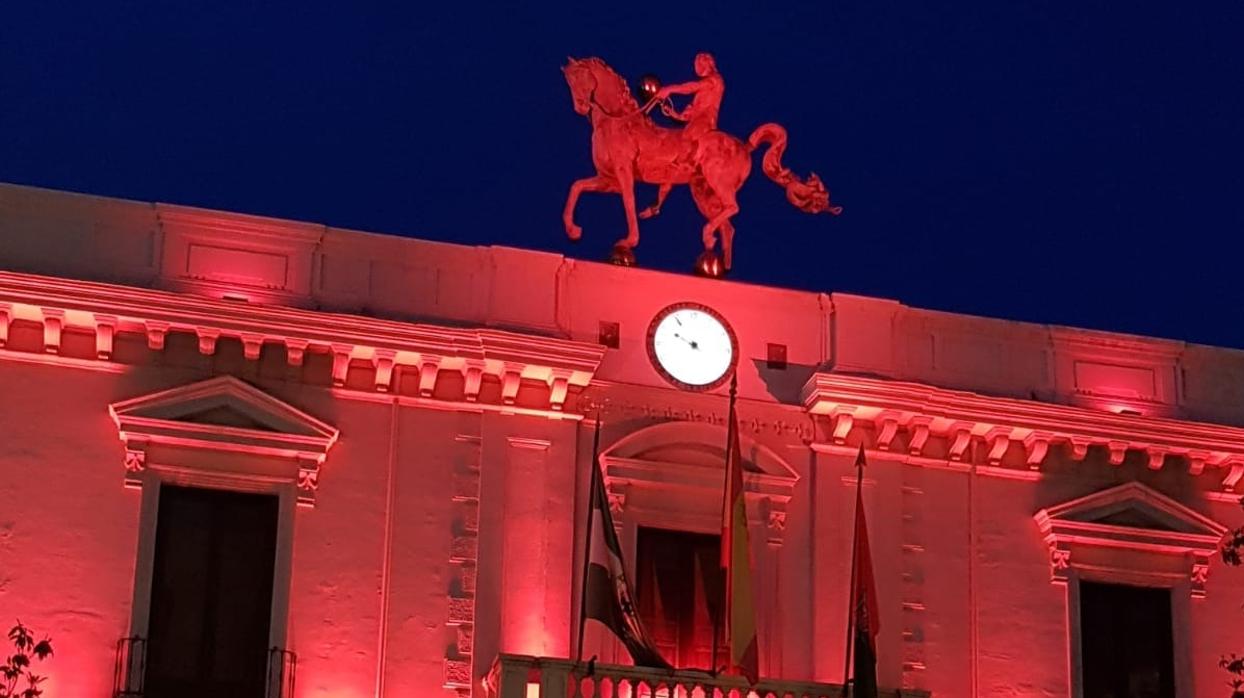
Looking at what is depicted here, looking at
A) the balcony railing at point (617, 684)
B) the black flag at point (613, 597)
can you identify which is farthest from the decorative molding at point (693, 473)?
the balcony railing at point (617, 684)

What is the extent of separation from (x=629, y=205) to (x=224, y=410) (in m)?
5.77

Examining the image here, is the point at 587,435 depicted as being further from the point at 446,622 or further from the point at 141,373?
the point at 141,373

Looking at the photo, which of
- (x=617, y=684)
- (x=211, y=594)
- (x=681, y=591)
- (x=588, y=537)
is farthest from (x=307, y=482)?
(x=681, y=591)

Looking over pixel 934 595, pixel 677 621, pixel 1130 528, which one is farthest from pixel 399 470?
pixel 1130 528

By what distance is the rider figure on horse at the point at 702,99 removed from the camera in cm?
3167

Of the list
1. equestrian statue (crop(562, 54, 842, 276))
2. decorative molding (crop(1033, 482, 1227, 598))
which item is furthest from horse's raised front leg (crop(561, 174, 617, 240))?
decorative molding (crop(1033, 482, 1227, 598))

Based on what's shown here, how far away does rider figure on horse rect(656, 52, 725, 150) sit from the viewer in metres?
31.7

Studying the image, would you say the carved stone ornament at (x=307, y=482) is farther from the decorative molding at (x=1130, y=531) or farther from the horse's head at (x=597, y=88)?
the decorative molding at (x=1130, y=531)

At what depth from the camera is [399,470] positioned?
29.1 meters

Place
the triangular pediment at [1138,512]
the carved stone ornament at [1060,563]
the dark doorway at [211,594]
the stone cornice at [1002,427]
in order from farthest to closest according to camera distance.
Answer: the triangular pediment at [1138,512], the carved stone ornament at [1060,563], the stone cornice at [1002,427], the dark doorway at [211,594]

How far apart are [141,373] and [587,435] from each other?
5045mm

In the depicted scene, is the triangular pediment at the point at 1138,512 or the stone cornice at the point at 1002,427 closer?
the stone cornice at the point at 1002,427

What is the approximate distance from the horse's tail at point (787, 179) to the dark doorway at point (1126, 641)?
572 cm

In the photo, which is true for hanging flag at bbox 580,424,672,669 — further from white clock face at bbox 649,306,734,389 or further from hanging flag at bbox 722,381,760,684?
white clock face at bbox 649,306,734,389
